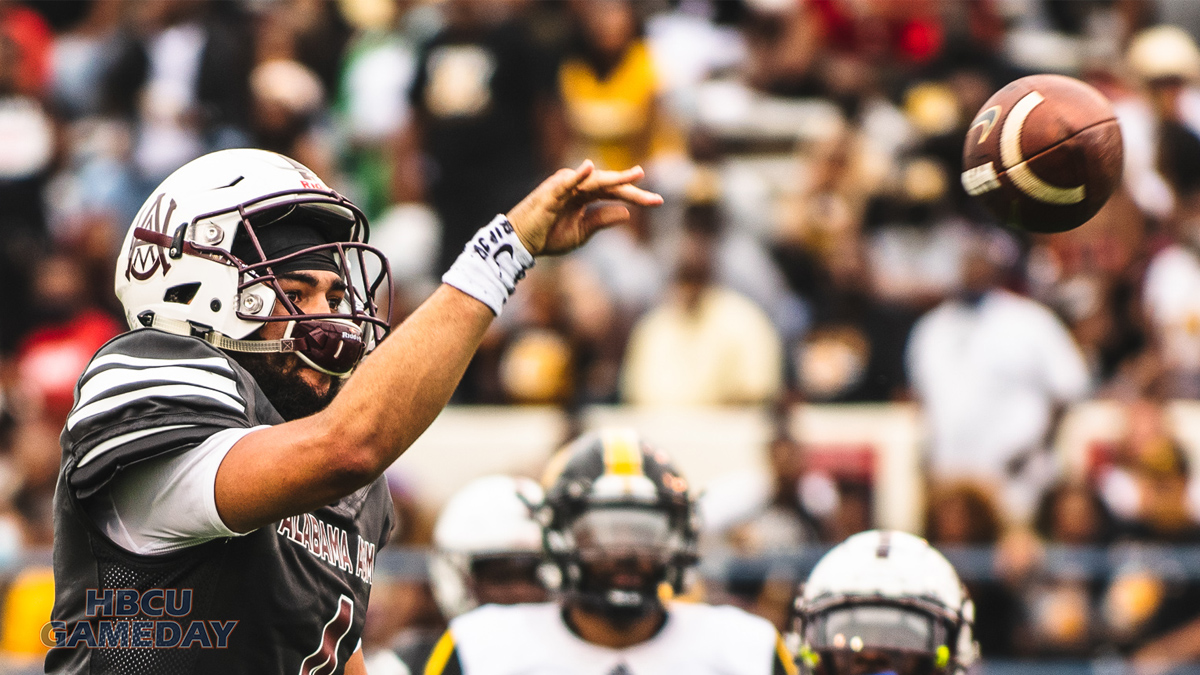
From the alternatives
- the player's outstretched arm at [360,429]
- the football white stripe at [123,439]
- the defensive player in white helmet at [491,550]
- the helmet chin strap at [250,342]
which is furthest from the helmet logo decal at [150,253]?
the defensive player in white helmet at [491,550]

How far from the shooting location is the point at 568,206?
310 centimetres

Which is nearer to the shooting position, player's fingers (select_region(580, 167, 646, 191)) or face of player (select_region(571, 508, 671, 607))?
player's fingers (select_region(580, 167, 646, 191))

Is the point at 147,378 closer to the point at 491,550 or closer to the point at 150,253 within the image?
the point at 150,253

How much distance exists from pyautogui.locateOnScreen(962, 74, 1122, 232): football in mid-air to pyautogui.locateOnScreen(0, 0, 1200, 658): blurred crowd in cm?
362

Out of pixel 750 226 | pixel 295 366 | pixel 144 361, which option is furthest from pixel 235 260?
pixel 750 226

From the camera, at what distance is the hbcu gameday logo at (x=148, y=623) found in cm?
302

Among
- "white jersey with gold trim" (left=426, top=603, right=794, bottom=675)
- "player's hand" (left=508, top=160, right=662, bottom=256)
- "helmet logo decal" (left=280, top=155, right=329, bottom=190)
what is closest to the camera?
"player's hand" (left=508, top=160, right=662, bottom=256)

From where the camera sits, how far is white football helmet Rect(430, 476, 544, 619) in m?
5.46

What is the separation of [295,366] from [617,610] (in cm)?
152

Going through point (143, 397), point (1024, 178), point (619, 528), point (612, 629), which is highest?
point (1024, 178)

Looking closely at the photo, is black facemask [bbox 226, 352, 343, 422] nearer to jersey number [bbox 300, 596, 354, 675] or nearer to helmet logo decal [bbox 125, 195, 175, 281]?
helmet logo decal [bbox 125, 195, 175, 281]

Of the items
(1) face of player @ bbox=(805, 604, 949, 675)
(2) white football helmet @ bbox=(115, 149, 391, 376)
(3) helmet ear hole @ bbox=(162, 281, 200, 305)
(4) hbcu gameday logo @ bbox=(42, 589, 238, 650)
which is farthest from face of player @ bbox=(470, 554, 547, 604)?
(4) hbcu gameday logo @ bbox=(42, 589, 238, 650)

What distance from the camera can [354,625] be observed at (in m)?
3.38

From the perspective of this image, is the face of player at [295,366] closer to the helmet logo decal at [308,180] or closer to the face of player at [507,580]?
the helmet logo decal at [308,180]
